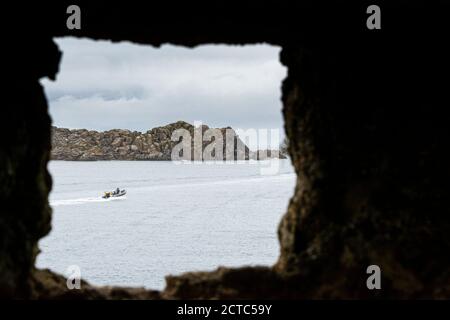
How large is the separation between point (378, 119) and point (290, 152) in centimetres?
132

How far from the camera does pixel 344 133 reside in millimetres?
6023

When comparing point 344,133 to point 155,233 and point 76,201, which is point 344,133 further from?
point 76,201

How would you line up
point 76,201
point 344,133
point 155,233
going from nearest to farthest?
point 344,133, point 155,233, point 76,201

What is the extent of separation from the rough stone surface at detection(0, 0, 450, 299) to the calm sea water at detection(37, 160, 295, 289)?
2656 centimetres

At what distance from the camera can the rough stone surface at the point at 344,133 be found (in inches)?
225

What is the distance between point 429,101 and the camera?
5.96 metres

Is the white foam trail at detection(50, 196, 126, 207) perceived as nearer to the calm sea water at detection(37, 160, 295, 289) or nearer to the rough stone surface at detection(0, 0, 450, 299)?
the calm sea water at detection(37, 160, 295, 289)

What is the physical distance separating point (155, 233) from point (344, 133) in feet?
151

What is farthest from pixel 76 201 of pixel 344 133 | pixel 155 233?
pixel 344 133

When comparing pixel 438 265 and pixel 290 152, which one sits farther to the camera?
pixel 290 152

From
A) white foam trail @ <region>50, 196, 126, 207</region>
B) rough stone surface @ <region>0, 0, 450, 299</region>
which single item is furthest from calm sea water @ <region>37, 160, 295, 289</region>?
rough stone surface @ <region>0, 0, 450, 299</region>

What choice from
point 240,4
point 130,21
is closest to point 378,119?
point 240,4

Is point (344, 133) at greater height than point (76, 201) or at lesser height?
greater
